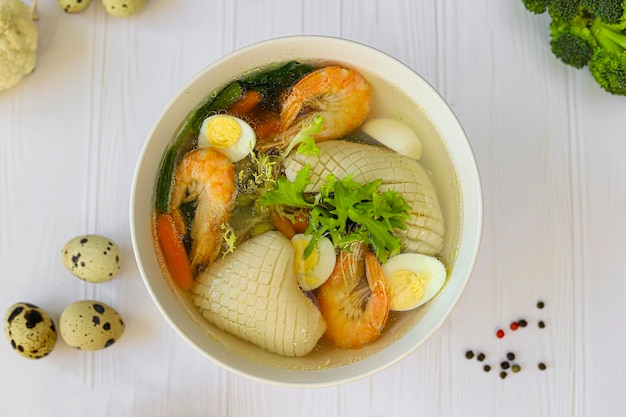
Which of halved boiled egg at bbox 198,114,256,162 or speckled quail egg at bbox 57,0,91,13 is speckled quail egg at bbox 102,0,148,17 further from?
halved boiled egg at bbox 198,114,256,162

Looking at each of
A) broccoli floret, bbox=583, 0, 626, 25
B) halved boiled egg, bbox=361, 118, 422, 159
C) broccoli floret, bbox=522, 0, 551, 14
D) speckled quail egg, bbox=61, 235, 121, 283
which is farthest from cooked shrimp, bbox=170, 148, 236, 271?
broccoli floret, bbox=583, 0, 626, 25

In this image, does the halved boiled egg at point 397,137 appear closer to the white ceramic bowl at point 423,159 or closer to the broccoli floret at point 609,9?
the white ceramic bowl at point 423,159

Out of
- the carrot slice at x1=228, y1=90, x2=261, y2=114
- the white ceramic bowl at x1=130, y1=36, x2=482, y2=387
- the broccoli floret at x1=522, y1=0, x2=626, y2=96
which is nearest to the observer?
the white ceramic bowl at x1=130, y1=36, x2=482, y2=387

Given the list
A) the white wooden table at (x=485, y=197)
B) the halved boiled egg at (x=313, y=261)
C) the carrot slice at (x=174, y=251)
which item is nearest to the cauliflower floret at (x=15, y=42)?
the white wooden table at (x=485, y=197)

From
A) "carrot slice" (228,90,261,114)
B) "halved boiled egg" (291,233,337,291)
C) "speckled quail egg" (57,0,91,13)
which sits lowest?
"halved boiled egg" (291,233,337,291)

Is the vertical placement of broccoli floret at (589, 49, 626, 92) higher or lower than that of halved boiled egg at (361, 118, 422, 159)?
higher

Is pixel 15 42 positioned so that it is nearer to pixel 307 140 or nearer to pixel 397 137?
pixel 307 140

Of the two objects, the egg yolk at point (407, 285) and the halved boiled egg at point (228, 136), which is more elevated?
the halved boiled egg at point (228, 136)
